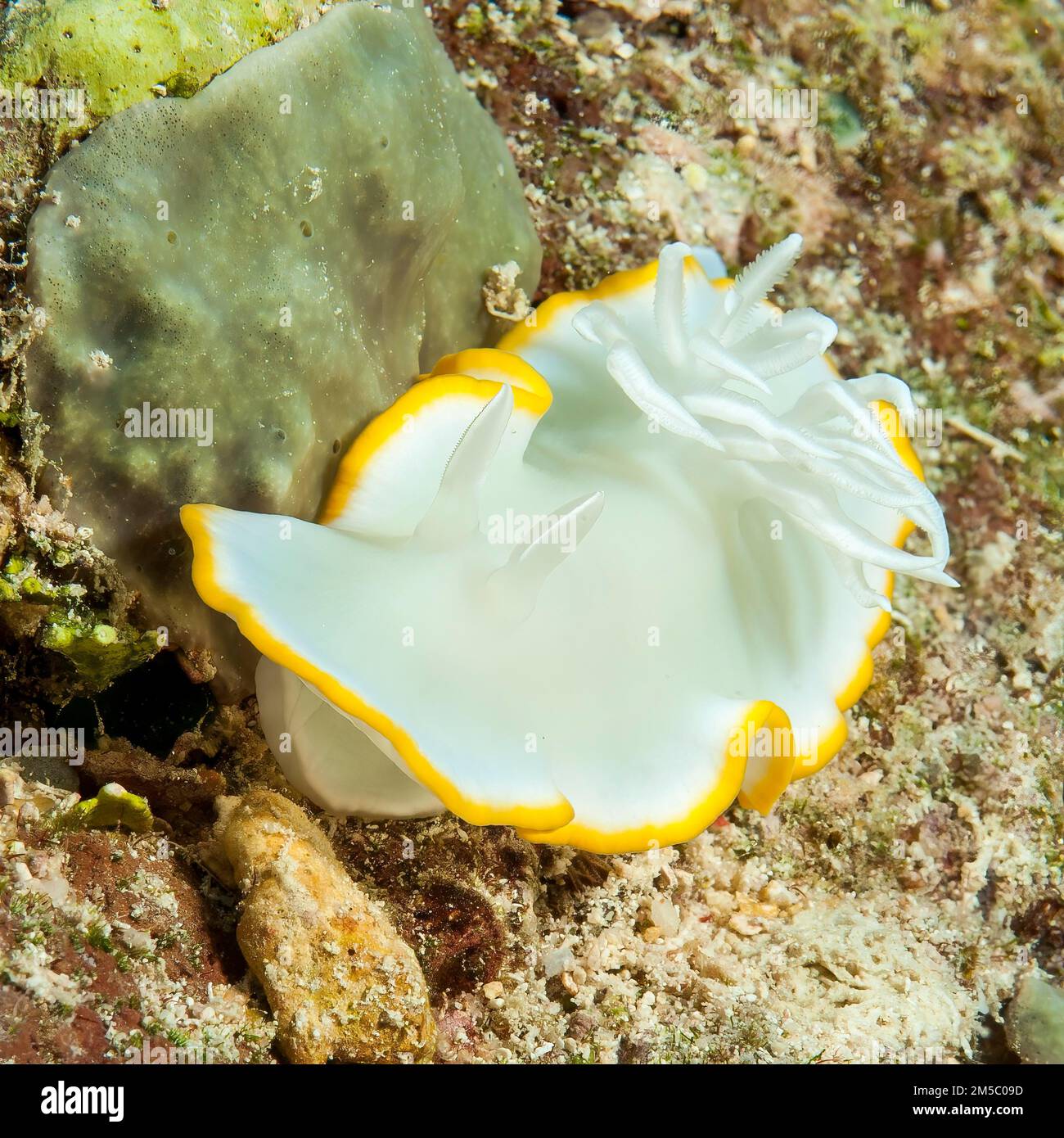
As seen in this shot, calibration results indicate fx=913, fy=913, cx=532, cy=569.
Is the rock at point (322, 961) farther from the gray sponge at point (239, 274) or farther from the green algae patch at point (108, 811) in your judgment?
the gray sponge at point (239, 274)

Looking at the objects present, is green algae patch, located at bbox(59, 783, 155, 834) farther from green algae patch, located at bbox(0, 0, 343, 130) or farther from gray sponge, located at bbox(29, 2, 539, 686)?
green algae patch, located at bbox(0, 0, 343, 130)

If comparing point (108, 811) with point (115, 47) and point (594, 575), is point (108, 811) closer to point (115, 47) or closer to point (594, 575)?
point (594, 575)

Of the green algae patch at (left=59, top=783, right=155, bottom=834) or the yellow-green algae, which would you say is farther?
the green algae patch at (left=59, top=783, right=155, bottom=834)

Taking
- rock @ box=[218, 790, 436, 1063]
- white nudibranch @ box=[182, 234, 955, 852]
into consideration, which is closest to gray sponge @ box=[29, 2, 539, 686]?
white nudibranch @ box=[182, 234, 955, 852]

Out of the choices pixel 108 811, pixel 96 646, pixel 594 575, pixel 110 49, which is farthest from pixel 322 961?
pixel 110 49
